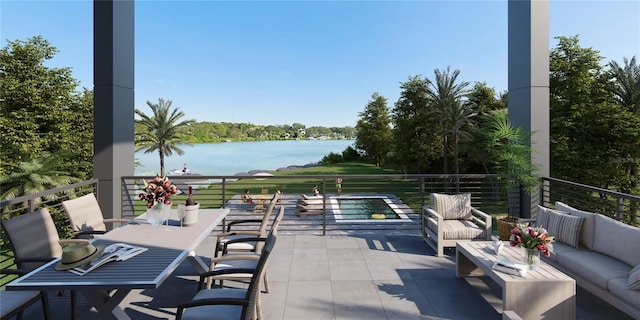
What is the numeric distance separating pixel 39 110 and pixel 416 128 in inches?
806

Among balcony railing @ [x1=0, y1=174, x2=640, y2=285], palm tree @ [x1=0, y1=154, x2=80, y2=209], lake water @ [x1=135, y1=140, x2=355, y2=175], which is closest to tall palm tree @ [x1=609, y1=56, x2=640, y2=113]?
balcony railing @ [x1=0, y1=174, x2=640, y2=285]

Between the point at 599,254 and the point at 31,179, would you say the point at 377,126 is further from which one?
the point at 599,254

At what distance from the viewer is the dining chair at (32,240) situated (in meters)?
2.62

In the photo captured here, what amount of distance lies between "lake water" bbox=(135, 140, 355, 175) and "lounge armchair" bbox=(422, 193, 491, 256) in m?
37.8

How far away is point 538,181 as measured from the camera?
4.94 meters

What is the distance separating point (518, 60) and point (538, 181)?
6.04 ft

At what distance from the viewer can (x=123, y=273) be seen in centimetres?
204

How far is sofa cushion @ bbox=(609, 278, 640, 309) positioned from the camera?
101 inches

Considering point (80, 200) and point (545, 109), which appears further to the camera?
point (545, 109)

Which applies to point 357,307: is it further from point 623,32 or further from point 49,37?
point 49,37

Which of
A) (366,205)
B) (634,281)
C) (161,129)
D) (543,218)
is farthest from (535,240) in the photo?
(161,129)

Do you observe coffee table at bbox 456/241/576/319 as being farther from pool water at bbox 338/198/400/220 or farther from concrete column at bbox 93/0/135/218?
pool water at bbox 338/198/400/220

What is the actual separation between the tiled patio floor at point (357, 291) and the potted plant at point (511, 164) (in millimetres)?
1526

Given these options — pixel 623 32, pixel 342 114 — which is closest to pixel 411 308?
pixel 623 32
